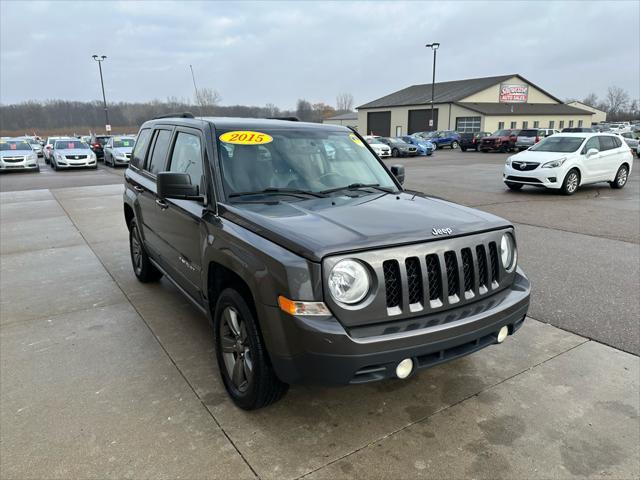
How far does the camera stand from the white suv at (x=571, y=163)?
12.8 metres

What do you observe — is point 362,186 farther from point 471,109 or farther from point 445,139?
point 471,109

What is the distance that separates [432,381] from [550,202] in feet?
32.4

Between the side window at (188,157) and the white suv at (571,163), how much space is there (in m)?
11.4

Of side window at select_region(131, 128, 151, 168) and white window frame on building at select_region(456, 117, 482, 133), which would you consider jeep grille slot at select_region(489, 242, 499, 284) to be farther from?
white window frame on building at select_region(456, 117, 482, 133)

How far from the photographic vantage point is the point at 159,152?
460 cm

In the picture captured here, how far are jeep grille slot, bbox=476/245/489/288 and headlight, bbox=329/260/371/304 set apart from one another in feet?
2.71

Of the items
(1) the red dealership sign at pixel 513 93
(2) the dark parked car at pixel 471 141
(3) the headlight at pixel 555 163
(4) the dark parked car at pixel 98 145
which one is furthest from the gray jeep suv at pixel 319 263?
(1) the red dealership sign at pixel 513 93

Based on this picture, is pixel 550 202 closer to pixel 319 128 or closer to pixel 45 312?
pixel 319 128

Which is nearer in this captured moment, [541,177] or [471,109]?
[541,177]

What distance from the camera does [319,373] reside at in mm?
2402

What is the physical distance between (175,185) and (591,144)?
45.1ft

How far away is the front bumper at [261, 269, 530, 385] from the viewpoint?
233 cm

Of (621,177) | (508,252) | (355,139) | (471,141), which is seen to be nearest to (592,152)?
(621,177)

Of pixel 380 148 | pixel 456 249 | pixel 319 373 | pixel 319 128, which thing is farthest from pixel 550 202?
pixel 380 148
